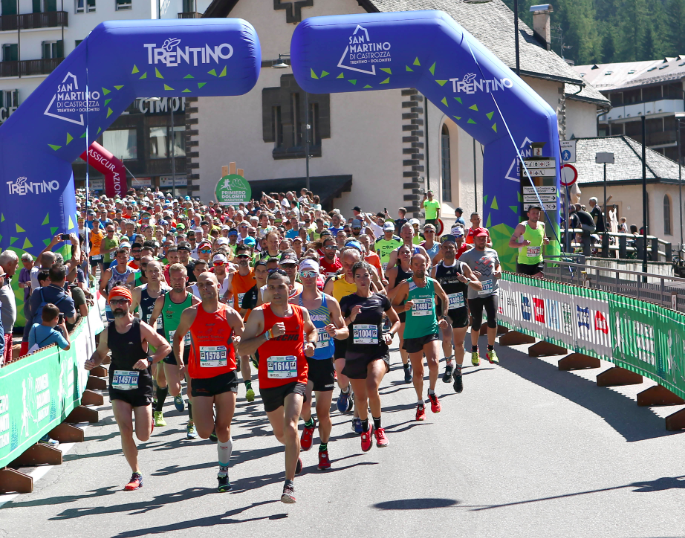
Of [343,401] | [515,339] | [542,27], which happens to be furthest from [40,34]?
[343,401]

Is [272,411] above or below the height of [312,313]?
below

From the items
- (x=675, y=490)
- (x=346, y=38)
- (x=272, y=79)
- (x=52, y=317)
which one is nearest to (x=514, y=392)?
(x=675, y=490)

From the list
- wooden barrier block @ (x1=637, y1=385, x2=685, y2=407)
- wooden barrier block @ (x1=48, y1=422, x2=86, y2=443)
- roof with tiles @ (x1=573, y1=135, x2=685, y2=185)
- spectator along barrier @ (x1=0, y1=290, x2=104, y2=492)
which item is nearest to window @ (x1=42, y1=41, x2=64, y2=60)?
roof with tiles @ (x1=573, y1=135, x2=685, y2=185)

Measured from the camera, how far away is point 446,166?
41.8 metres

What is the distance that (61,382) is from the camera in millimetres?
11438

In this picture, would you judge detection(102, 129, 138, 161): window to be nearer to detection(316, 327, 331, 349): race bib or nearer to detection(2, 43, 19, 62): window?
detection(2, 43, 19, 62): window

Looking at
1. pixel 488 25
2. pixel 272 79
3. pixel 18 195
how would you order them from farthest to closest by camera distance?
pixel 488 25 < pixel 272 79 < pixel 18 195

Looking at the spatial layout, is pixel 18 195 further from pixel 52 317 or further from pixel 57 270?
pixel 52 317

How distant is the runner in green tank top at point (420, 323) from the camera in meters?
11.4

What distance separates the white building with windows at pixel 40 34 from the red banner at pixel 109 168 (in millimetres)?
24209

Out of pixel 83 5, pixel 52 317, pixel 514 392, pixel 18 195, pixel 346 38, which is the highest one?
pixel 83 5

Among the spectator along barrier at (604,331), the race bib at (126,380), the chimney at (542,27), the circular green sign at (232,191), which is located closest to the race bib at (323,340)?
the race bib at (126,380)

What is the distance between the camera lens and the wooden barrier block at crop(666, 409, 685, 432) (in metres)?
10.3

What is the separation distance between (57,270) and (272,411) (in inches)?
188
